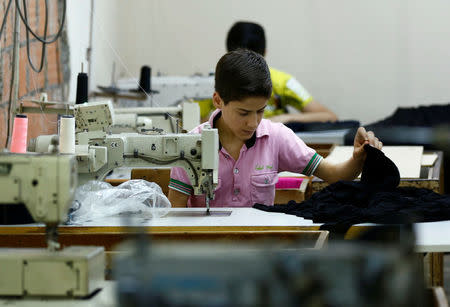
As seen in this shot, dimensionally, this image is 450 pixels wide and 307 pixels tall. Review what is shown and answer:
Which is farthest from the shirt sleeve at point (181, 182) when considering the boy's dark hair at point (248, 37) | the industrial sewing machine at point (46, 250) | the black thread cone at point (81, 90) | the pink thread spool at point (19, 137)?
the boy's dark hair at point (248, 37)

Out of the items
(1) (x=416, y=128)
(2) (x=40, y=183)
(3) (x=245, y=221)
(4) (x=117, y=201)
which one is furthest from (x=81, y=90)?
(1) (x=416, y=128)

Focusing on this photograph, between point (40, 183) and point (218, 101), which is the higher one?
point (218, 101)

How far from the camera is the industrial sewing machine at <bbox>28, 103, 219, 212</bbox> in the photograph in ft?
7.16

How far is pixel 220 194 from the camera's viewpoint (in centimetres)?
247

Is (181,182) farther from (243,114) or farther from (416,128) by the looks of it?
(416,128)

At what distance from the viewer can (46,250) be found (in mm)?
1328

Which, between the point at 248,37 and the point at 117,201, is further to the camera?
the point at 248,37

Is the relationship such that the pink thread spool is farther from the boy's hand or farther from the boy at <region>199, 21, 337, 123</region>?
the boy at <region>199, 21, 337, 123</region>

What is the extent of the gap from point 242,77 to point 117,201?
0.55 m

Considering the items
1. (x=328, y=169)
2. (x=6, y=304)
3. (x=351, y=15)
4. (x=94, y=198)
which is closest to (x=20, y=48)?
(x=94, y=198)

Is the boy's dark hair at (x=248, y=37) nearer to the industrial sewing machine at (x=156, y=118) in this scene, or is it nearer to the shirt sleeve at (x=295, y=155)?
the industrial sewing machine at (x=156, y=118)

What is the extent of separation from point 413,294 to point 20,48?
2732 millimetres

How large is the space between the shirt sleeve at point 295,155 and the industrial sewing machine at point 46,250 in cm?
123

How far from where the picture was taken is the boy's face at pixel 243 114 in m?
2.24
